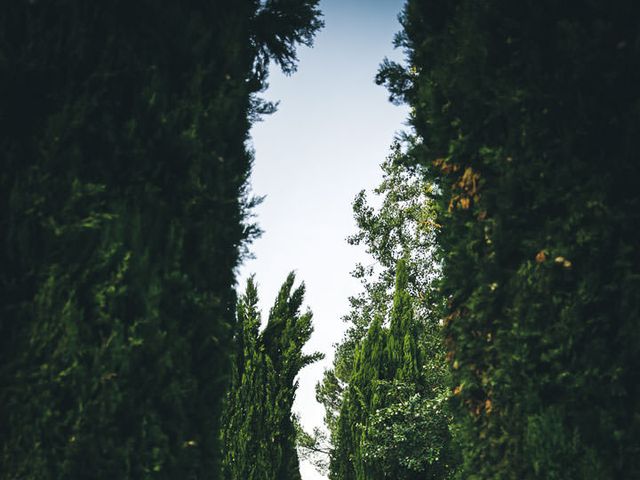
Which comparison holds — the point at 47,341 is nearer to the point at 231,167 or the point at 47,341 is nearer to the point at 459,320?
the point at 231,167

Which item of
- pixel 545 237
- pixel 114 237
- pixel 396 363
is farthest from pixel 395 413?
pixel 114 237

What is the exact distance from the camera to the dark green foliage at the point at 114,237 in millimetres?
4234

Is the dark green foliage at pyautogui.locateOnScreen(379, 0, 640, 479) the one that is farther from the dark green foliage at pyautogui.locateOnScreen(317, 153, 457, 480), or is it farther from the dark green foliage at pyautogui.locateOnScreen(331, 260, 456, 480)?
the dark green foliage at pyautogui.locateOnScreen(331, 260, 456, 480)

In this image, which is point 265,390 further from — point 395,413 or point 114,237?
point 114,237

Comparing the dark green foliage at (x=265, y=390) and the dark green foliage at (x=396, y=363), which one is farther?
the dark green foliage at (x=396, y=363)

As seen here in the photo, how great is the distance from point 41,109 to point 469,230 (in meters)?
3.71

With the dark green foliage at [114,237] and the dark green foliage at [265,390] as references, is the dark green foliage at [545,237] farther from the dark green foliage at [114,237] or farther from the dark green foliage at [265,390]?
the dark green foliage at [265,390]

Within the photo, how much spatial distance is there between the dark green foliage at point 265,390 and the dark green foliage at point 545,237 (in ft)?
22.7

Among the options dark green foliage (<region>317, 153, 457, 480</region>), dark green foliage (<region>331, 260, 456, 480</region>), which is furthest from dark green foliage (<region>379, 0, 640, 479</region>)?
dark green foliage (<region>331, 260, 456, 480</region>)

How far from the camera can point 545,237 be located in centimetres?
480

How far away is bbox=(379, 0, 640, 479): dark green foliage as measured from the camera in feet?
14.5

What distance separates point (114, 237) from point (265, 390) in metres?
8.66

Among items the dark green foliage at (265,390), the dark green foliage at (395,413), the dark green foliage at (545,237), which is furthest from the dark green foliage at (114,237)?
the dark green foliage at (395,413)

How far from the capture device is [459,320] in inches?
217
